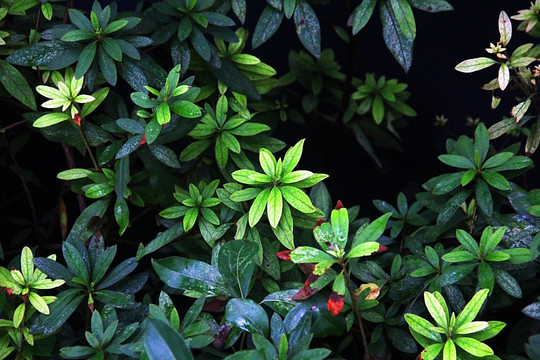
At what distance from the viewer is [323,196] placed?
1.62 meters

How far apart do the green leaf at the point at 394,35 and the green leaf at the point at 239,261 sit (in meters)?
0.67

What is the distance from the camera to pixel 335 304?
129 cm

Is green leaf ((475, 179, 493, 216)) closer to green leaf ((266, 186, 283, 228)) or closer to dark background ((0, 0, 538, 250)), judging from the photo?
green leaf ((266, 186, 283, 228))

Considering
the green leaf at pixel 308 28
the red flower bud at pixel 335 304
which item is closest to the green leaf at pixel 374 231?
the red flower bud at pixel 335 304

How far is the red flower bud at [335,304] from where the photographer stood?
4.23 feet

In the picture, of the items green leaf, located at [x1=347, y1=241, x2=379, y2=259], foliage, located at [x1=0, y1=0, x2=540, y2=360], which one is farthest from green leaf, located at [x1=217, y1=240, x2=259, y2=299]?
green leaf, located at [x1=347, y1=241, x2=379, y2=259]

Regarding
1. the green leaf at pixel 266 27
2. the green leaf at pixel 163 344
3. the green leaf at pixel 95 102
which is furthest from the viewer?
the green leaf at pixel 266 27

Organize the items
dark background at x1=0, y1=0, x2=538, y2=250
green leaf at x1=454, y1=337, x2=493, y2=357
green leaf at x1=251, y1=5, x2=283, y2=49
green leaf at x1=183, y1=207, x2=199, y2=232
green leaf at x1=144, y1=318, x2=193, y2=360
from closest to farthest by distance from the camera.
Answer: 1. green leaf at x1=144, y1=318, x2=193, y2=360
2. green leaf at x1=454, y1=337, x2=493, y2=357
3. green leaf at x1=183, y1=207, x2=199, y2=232
4. green leaf at x1=251, y1=5, x2=283, y2=49
5. dark background at x1=0, y1=0, x2=538, y2=250

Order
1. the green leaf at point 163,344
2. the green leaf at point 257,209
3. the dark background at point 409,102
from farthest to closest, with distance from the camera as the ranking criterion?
the dark background at point 409,102
the green leaf at point 257,209
the green leaf at point 163,344

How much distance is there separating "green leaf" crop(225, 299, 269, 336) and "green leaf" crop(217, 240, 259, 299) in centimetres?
7

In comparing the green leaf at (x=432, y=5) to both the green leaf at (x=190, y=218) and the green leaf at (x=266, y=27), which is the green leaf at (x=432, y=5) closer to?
the green leaf at (x=266, y=27)

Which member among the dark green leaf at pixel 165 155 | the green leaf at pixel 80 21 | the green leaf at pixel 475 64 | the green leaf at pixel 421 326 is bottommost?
the green leaf at pixel 421 326

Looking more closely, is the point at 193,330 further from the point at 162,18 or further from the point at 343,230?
the point at 162,18

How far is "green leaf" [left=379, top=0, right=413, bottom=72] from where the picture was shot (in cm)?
165
